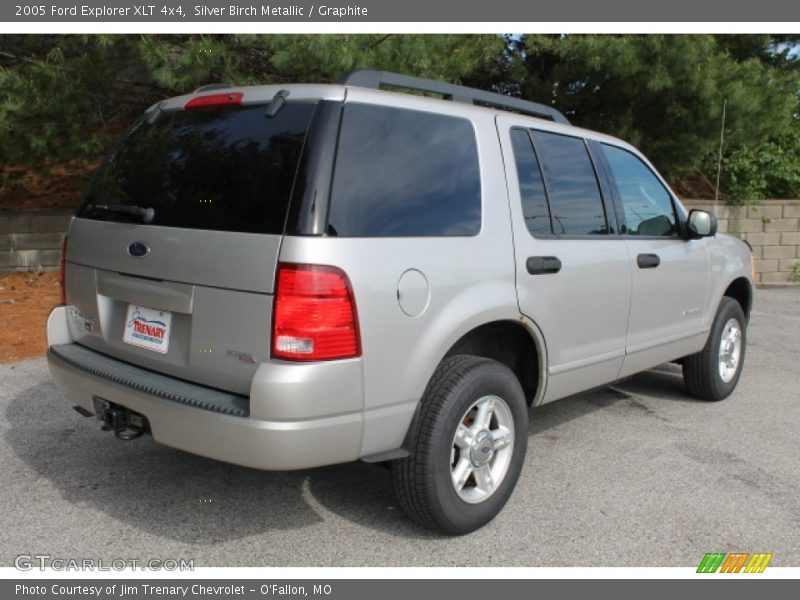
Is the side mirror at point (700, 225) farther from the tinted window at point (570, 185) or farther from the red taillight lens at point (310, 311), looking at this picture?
the red taillight lens at point (310, 311)

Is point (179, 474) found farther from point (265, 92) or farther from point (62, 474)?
point (265, 92)

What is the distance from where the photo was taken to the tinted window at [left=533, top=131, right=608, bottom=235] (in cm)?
390

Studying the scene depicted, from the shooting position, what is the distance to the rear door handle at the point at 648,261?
4.43 meters

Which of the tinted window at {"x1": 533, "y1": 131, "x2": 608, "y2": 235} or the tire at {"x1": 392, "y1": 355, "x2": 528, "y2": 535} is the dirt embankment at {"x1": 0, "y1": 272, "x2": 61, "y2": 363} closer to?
the tire at {"x1": 392, "y1": 355, "x2": 528, "y2": 535}

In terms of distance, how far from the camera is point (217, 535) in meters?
3.33

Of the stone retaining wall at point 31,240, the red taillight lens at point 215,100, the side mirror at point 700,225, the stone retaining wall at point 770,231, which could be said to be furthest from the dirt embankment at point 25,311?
the stone retaining wall at point 770,231

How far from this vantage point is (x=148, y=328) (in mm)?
3209

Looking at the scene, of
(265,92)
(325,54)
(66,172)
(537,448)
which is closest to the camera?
(265,92)

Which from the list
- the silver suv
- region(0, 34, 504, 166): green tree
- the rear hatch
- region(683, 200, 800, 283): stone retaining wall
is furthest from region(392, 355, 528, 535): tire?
region(683, 200, 800, 283): stone retaining wall

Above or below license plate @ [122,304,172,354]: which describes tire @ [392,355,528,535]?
below

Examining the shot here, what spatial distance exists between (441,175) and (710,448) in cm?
263

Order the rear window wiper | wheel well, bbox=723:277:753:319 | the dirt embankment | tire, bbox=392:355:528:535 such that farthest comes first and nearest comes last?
the dirt embankment → wheel well, bbox=723:277:753:319 → the rear window wiper → tire, bbox=392:355:528:535

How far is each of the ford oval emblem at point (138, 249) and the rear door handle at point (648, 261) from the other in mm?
2806

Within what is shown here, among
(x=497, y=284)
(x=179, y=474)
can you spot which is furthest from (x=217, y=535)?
(x=497, y=284)
